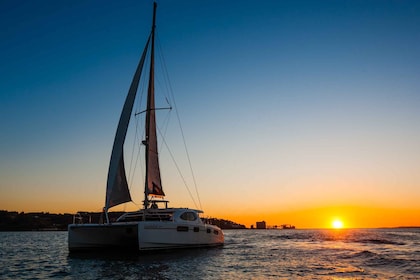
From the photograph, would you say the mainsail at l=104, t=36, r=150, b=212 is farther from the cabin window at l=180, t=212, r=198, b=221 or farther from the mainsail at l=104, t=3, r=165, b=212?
the cabin window at l=180, t=212, r=198, b=221

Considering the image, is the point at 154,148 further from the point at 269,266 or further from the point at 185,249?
the point at 269,266

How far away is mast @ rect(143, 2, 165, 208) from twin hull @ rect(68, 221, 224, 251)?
2.68 meters

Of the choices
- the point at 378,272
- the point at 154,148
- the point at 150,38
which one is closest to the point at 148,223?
the point at 154,148

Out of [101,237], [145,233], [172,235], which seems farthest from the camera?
[101,237]

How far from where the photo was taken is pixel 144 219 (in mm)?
23109

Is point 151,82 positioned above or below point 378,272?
above

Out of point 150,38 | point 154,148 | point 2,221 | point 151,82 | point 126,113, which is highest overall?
point 150,38

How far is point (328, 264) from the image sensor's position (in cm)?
2131

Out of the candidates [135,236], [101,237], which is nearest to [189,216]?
[135,236]

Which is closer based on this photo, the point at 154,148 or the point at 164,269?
the point at 164,269

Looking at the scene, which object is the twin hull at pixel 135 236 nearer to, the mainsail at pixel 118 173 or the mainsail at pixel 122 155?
the mainsail at pixel 118 173

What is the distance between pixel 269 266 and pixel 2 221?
14009cm

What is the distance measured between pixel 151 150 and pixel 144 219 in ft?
17.6

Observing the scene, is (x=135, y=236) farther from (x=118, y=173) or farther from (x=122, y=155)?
(x=122, y=155)
